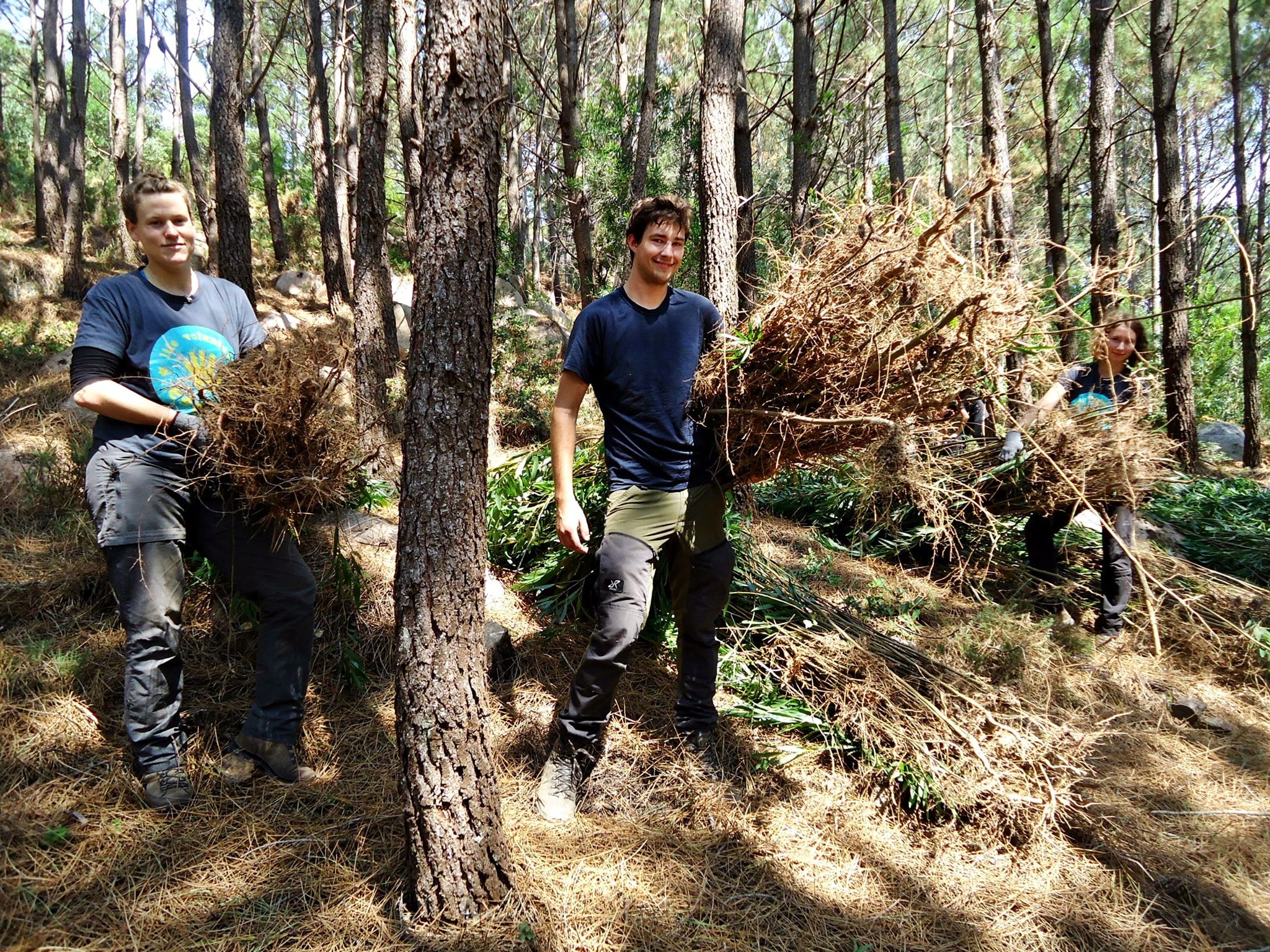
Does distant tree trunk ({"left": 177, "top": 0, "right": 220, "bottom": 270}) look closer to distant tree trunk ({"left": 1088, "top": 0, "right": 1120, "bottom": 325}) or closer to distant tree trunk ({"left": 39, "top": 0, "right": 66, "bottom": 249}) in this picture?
distant tree trunk ({"left": 39, "top": 0, "right": 66, "bottom": 249})

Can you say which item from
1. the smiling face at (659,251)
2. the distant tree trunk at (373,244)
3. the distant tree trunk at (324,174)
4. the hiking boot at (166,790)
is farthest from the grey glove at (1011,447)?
the distant tree trunk at (324,174)

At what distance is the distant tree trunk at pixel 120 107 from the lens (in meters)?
10.5

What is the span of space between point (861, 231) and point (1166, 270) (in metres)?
7.04

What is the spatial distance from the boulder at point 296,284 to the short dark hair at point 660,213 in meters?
11.7

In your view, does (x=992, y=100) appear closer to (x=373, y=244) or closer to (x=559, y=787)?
(x=373, y=244)

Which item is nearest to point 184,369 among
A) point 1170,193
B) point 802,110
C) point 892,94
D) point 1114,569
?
point 1114,569

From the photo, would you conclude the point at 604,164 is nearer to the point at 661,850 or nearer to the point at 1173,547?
the point at 1173,547

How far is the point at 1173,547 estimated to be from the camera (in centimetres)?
574

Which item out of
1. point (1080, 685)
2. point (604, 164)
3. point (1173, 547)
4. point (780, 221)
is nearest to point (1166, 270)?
point (1173, 547)

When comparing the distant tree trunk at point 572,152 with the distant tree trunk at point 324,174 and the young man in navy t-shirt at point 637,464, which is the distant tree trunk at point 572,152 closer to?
the distant tree trunk at point 324,174

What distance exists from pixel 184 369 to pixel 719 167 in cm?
360

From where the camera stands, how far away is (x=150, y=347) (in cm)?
244

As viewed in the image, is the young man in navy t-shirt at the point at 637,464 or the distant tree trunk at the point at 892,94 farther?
the distant tree trunk at the point at 892,94

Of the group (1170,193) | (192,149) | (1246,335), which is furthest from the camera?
(192,149)
